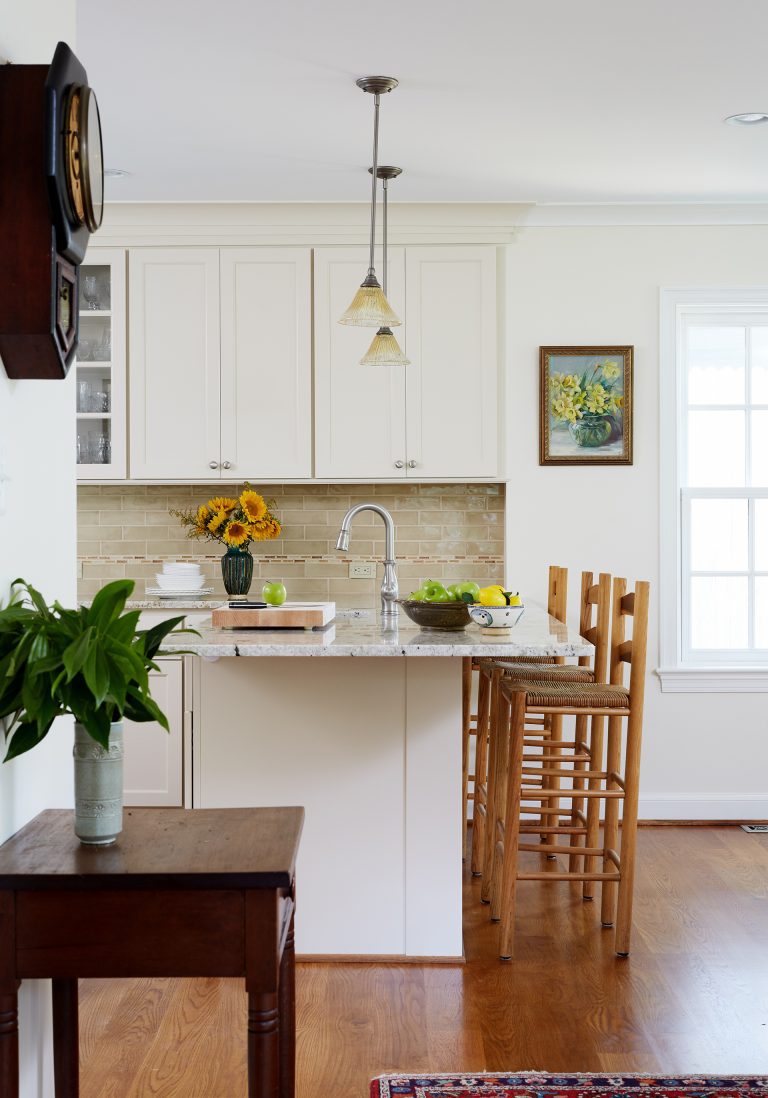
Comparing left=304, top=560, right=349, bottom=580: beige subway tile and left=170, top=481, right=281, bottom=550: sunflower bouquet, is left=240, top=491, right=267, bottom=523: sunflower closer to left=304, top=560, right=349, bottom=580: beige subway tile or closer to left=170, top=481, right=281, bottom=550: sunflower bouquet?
left=170, top=481, right=281, bottom=550: sunflower bouquet

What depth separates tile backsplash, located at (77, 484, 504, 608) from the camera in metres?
5.16

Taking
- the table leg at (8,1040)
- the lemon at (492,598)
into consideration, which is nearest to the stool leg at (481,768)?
the lemon at (492,598)

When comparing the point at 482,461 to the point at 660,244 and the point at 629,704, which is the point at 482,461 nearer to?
the point at 660,244

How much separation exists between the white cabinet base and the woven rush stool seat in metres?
0.23

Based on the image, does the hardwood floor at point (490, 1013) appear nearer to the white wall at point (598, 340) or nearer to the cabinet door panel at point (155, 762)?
the cabinet door panel at point (155, 762)

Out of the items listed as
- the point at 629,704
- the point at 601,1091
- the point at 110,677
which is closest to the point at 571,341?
the point at 629,704

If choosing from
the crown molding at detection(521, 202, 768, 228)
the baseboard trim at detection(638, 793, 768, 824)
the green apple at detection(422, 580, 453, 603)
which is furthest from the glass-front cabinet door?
the baseboard trim at detection(638, 793, 768, 824)

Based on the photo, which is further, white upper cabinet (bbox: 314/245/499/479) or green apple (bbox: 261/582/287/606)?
white upper cabinet (bbox: 314/245/499/479)

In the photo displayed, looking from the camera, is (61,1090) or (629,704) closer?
(61,1090)

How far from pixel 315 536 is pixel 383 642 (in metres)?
2.25

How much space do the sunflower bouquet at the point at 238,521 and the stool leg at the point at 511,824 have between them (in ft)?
6.17

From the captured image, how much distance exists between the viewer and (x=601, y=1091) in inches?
96.8

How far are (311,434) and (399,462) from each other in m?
0.41

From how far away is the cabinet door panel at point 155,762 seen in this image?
15.2 feet
